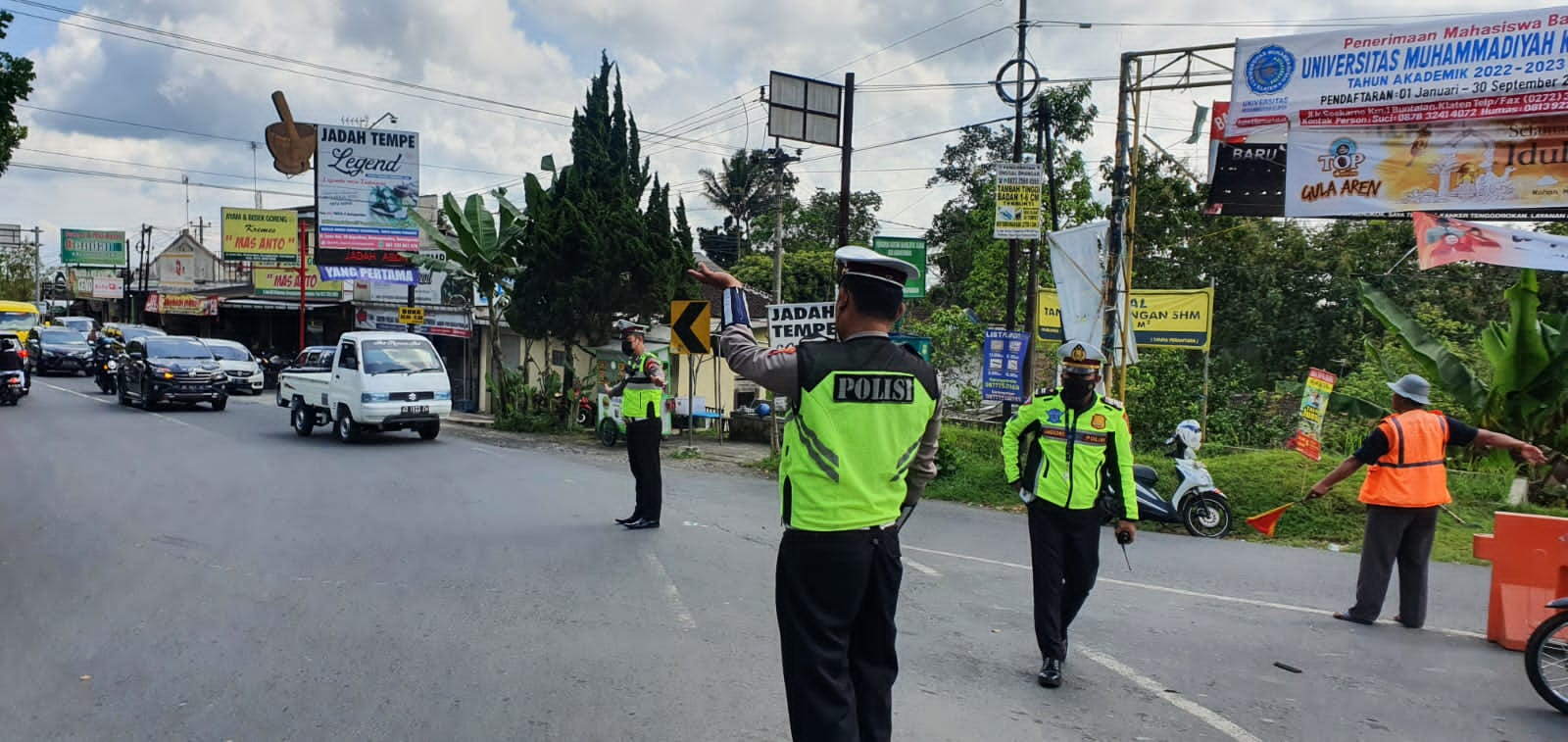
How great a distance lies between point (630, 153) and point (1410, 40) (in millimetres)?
20961

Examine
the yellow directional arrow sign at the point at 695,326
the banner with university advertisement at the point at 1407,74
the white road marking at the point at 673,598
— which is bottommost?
the white road marking at the point at 673,598

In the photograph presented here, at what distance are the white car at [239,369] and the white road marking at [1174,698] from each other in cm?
2944

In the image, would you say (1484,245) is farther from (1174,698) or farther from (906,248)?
(906,248)

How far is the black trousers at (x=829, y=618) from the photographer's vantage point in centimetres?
327

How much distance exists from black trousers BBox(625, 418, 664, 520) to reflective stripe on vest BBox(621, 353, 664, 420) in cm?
8

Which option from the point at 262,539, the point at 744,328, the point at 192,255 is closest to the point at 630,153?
the point at 262,539

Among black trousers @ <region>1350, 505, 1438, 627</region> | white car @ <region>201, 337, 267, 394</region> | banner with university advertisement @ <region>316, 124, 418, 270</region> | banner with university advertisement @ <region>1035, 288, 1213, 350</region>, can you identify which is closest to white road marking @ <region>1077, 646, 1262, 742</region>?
black trousers @ <region>1350, 505, 1438, 627</region>

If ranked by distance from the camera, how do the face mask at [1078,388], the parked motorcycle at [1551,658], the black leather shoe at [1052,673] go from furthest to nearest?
the face mask at [1078,388] → the black leather shoe at [1052,673] → the parked motorcycle at [1551,658]

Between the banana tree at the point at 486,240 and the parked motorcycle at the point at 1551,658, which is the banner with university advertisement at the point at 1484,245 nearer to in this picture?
the parked motorcycle at the point at 1551,658

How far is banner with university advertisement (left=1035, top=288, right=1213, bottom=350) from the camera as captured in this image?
17.2 meters

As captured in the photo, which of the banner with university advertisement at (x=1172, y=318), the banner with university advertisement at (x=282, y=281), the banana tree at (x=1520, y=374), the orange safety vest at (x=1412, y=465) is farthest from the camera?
the banner with university advertisement at (x=282, y=281)

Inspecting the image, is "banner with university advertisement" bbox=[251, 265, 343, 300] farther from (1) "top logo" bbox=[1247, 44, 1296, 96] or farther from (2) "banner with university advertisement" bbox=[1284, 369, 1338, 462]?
(2) "banner with university advertisement" bbox=[1284, 369, 1338, 462]

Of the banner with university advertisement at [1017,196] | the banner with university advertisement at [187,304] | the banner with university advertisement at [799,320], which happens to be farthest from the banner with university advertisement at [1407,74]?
the banner with university advertisement at [187,304]

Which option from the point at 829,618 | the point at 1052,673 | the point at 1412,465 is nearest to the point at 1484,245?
the point at 1412,465
